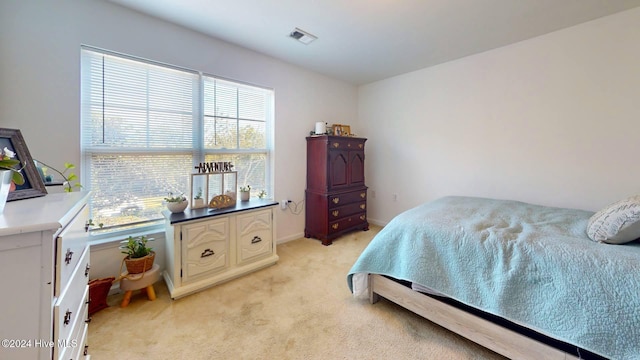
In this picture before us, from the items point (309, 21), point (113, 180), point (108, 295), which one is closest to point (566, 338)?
point (309, 21)

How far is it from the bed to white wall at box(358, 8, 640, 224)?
2.73ft

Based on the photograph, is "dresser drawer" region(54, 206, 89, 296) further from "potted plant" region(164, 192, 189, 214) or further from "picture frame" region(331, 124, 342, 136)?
"picture frame" region(331, 124, 342, 136)

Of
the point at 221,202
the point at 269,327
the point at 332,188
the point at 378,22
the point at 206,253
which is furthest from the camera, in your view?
the point at 332,188

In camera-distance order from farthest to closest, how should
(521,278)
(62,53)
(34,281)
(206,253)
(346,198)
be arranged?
(346,198) < (206,253) < (62,53) < (521,278) < (34,281)

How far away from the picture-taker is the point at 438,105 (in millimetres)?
3400

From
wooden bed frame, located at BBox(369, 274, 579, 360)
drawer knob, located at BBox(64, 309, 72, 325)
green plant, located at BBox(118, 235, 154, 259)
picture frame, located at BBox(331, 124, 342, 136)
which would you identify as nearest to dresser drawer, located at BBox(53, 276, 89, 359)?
drawer knob, located at BBox(64, 309, 72, 325)

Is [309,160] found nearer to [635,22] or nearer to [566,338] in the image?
[566,338]

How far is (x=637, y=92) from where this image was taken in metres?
2.15

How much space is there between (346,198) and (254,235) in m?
1.51

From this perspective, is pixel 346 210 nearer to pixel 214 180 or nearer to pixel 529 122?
pixel 214 180

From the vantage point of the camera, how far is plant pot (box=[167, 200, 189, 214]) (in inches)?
85.8

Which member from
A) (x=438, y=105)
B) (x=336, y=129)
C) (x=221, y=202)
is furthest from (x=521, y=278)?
(x=336, y=129)

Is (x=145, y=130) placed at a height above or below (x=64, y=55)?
below

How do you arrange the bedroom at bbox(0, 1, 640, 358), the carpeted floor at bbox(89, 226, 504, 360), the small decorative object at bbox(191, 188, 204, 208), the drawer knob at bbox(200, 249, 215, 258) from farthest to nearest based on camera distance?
the small decorative object at bbox(191, 188, 204, 208) → the drawer knob at bbox(200, 249, 215, 258) → the bedroom at bbox(0, 1, 640, 358) → the carpeted floor at bbox(89, 226, 504, 360)
